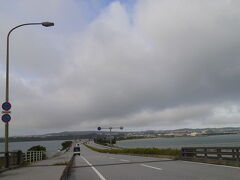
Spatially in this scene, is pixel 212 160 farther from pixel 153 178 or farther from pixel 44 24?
pixel 44 24

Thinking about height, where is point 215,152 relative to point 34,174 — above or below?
above

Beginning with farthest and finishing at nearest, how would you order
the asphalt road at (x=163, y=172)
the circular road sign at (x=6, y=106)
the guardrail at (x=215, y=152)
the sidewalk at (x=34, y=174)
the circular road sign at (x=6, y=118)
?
the circular road sign at (x=6, y=106) < the circular road sign at (x=6, y=118) < the guardrail at (x=215, y=152) < the sidewalk at (x=34, y=174) < the asphalt road at (x=163, y=172)

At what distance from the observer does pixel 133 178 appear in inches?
566

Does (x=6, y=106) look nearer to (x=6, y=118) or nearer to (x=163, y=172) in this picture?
(x=6, y=118)

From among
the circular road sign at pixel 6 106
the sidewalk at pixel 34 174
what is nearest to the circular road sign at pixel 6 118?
the circular road sign at pixel 6 106

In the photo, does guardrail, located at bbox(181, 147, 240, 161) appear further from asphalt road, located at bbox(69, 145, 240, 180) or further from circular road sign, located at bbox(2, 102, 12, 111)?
circular road sign, located at bbox(2, 102, 12, 111)

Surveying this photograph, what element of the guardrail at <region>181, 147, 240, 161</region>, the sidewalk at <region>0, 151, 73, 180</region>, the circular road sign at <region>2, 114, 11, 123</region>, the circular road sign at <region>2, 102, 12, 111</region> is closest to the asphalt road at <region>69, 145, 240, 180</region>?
the sidewalk at <region>0, 151, 73, 180</region>

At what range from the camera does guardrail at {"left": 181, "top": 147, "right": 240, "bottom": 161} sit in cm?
1920

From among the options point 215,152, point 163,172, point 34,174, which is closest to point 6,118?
point 34,174

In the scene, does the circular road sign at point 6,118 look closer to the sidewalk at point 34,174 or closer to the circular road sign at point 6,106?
the circular road sign at point 6,106

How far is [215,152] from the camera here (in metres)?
21.3

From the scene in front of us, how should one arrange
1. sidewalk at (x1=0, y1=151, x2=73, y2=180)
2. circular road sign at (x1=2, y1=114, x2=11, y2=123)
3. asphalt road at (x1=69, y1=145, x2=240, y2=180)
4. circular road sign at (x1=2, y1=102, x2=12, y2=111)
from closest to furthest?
asphalt road at (x1=69, y1=145, x2=240, y2=180) < sidewalk at (x1=0, y1=151, x2=73, y2=180) < circular road sign at (x1=2, y1=114, x2=11, y2=123) < circular road sign at (x1=2, y1=102, x2=12, y2=111)

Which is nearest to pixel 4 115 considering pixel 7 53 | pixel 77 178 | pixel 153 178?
pixel 7 53

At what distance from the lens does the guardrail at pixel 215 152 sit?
756 inches
